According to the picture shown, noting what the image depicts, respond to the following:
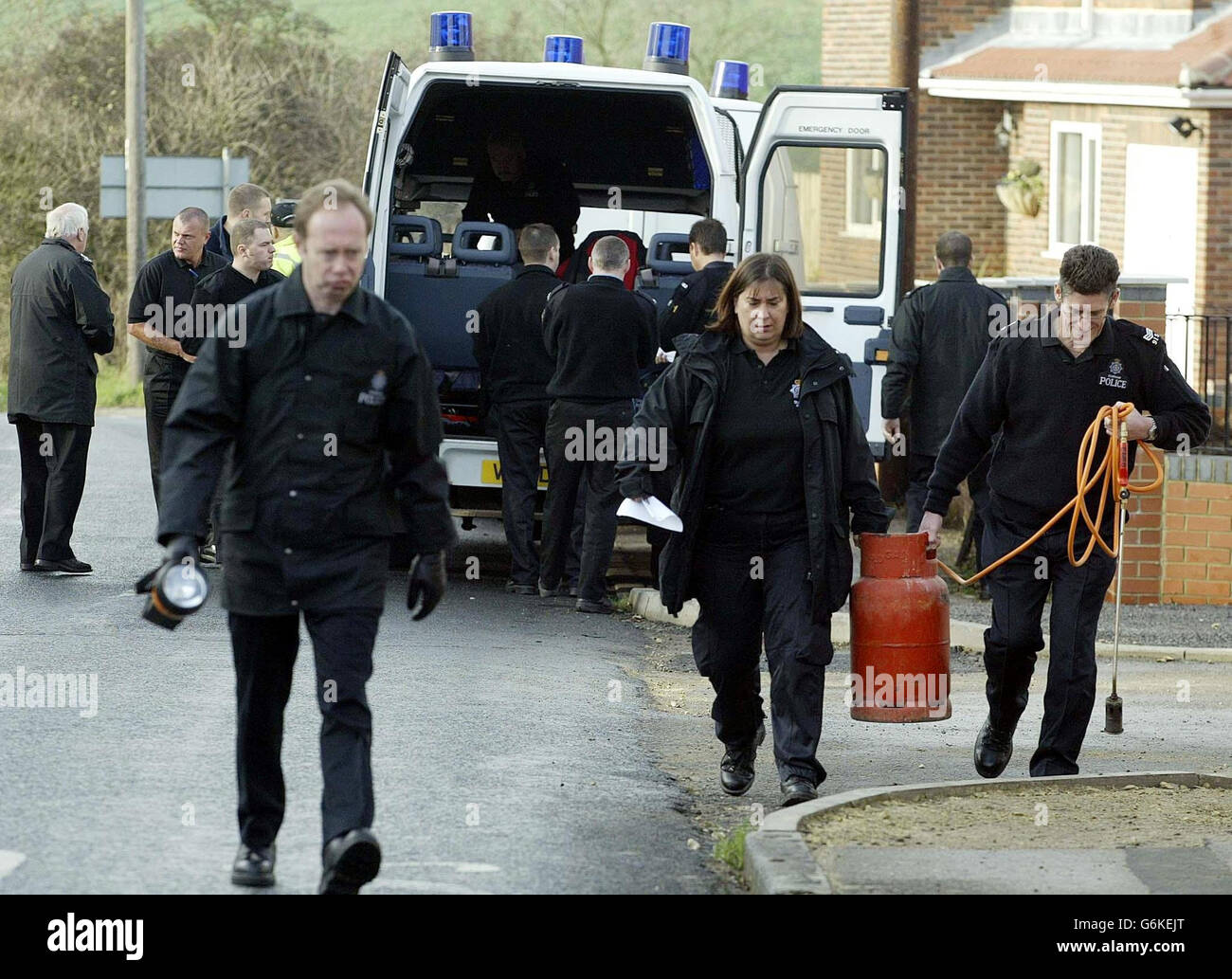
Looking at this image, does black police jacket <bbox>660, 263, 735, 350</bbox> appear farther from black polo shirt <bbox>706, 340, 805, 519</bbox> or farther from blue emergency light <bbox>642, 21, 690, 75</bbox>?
black polo shirt <bbox>706, 340, 805, 519</bbox>

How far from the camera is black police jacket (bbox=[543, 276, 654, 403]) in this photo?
37.2 ft

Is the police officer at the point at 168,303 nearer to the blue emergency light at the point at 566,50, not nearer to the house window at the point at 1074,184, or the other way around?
the blue emergency light at the point at 566,50


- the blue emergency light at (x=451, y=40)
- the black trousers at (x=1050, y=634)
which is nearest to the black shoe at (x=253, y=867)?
the black trousers at (x=1050, y=634)

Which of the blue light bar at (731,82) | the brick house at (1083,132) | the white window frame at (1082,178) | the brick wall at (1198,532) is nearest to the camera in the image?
the brick wall at (1198,532)

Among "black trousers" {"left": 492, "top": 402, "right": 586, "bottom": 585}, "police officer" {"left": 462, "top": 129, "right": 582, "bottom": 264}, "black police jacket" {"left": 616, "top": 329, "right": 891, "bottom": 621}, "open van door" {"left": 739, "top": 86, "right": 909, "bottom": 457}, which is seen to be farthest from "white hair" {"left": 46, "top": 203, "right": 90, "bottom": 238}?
"black police jacket" {"left": 616, "top": 329, "right": 891, "bottom": 621}

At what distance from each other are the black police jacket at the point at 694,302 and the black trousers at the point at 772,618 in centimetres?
396

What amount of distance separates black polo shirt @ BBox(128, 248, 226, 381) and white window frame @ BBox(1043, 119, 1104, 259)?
→ 12996mm

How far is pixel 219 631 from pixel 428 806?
11.5ft

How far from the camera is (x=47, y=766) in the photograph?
7180 mm

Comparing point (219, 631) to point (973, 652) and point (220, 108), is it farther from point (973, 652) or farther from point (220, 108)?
point (220, 108)

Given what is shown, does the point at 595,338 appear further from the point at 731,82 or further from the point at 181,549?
the point at 181,549

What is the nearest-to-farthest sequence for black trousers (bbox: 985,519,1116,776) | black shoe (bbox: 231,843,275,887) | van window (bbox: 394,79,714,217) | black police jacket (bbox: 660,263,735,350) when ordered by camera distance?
black shoe (bbox: 231,843,275,887), black trousers (bbox: 985,519,1116,776), black police jacket (bbox: 660,263,735,350), van window (bbox: 394,79,714,217)

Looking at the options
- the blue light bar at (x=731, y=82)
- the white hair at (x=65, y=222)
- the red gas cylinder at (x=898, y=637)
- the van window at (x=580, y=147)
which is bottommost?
the red gas cylinder at (x=898, y=637)

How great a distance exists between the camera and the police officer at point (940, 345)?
1174 centimetres
